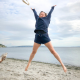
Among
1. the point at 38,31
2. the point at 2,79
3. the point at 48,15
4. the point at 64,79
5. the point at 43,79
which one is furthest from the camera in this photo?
the point at 64,79

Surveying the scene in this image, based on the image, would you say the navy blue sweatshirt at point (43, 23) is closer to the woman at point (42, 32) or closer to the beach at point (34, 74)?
the woman at point (42, 32)

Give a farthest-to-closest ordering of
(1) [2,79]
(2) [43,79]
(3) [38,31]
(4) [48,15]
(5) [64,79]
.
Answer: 1. (5) [64,79]
2. (2) [43,79]
3. (1) [2,79]
4. (4) [48,15]
5. (3) [38,31]

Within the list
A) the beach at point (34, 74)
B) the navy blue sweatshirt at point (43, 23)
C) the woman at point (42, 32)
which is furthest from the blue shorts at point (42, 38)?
the beach at point (34, 74)

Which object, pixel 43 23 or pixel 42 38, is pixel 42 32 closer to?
pixel 42 38

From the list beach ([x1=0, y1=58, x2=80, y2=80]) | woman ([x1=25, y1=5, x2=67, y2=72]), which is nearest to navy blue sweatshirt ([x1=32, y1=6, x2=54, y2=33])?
woman ([x1=25, y1=5, x2=67, y2=72])

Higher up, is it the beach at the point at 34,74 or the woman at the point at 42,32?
the woman at the point at 42,32

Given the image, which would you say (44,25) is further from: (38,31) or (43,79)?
(43,79)

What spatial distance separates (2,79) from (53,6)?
14.9 ft

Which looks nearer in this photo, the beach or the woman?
the woman

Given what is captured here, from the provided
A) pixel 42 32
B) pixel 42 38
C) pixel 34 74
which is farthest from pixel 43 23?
pixel 34 74

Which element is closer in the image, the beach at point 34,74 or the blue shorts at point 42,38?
the blue shorts at point 42,38

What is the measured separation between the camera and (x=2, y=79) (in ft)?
16.5

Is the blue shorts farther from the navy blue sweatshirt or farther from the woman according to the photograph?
the navy blue sweatshirt

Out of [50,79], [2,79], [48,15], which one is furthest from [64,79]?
[48,15]
